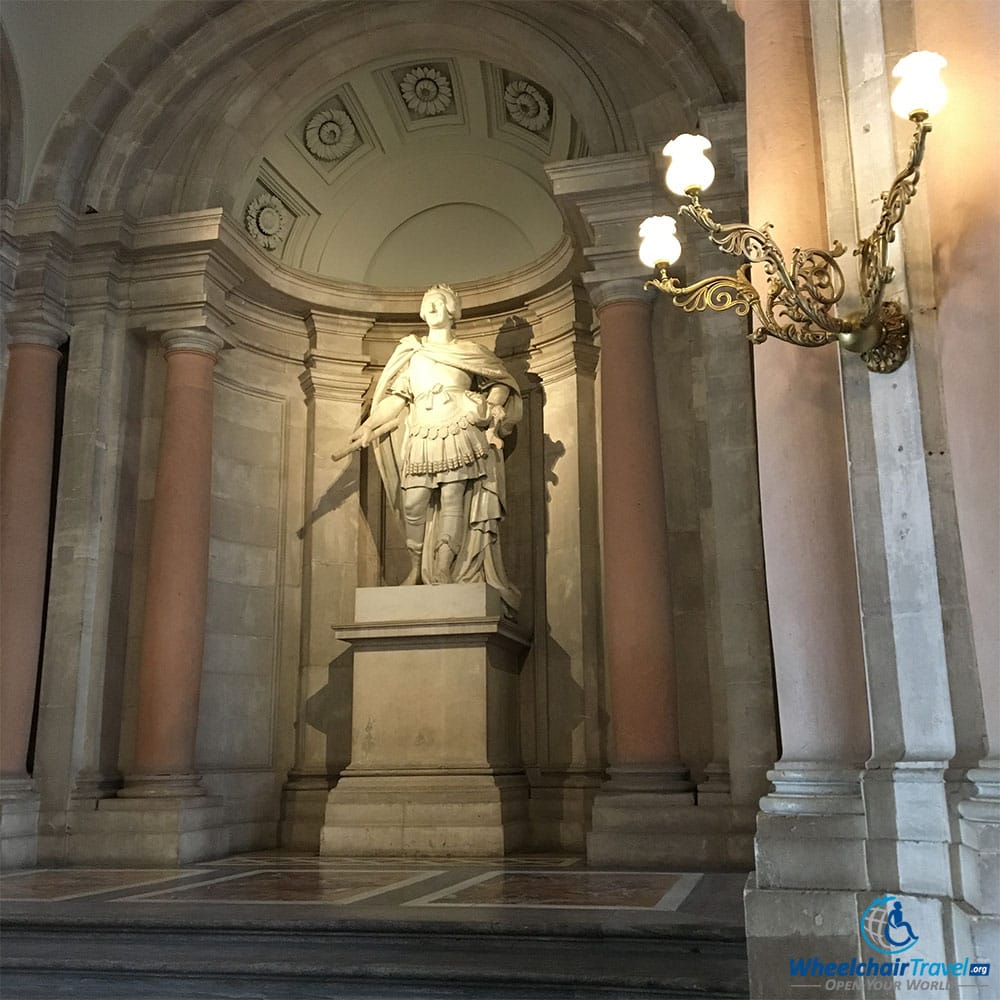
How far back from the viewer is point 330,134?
446 inches

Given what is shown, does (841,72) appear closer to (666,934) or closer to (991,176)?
(991,176)

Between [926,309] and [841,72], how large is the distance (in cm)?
142

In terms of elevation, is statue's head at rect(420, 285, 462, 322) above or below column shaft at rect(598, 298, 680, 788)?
above

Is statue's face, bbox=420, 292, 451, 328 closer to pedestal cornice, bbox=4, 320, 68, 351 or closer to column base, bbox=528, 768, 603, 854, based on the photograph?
pedestal cornice, bbox=4, 320, 68, 351

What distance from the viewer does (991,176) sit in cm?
432

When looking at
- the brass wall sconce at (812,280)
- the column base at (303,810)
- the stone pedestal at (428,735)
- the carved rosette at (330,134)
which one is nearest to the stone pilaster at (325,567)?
the column base at (303,810)

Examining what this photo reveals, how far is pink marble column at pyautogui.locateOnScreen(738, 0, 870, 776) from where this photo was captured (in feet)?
15.6

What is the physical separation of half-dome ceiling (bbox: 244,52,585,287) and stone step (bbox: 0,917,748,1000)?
297 inches

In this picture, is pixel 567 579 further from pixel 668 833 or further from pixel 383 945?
pixel 383 945

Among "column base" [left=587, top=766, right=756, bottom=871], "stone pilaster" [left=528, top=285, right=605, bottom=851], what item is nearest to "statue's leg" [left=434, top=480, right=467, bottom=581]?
"stone pilaster" [left=528, top=285, right=605, bottom=851]

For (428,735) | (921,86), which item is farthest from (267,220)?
(921,86)

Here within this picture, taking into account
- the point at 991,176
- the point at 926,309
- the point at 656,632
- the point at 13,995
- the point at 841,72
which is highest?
the point at 841,72

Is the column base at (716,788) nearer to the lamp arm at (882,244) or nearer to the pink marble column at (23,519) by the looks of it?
the lamp arm at (882,244)

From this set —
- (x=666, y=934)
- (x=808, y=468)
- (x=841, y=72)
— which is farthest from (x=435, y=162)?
(x=666, y=934)
